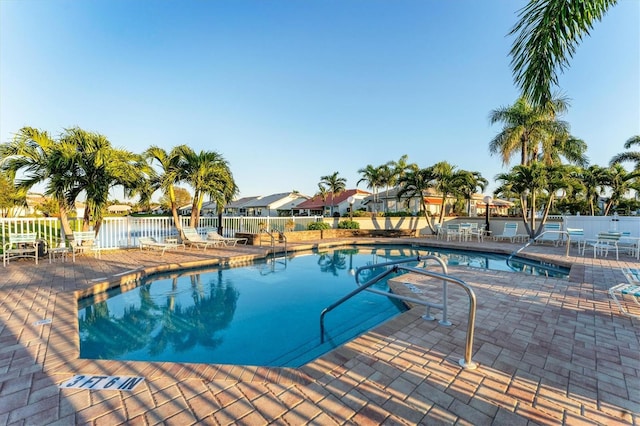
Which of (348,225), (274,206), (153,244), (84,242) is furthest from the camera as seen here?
(274,206)

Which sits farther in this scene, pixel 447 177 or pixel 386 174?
pixel 386 174

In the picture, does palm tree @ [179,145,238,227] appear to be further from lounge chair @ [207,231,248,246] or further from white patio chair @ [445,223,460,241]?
white patio chair @ [445,223,460,241]

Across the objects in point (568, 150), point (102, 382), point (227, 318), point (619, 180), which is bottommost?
point (227, 318)

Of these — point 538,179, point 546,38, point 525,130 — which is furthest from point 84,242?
point 525,130

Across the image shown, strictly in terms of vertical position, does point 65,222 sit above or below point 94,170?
below

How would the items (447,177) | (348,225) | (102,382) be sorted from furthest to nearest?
(348,225) < (447,177) < (102,382)

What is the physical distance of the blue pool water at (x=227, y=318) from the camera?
4285 millimetres

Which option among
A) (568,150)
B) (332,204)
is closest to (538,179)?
(568,150)

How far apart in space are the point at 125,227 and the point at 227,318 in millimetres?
8568

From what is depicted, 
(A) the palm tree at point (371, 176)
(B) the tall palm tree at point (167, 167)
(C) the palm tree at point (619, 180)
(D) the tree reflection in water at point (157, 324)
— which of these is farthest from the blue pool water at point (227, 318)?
(A) the palm tree at point (371, 176)

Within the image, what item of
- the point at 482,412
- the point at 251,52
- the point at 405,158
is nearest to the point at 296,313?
the point at 482,412

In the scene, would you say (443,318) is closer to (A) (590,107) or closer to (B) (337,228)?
(A) (590,107)

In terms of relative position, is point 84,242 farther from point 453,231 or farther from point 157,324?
point 453,231

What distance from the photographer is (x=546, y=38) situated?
13.5 ft
